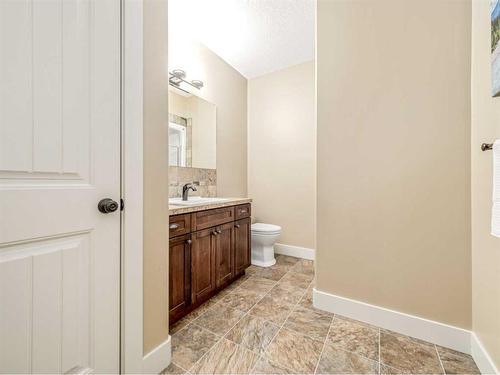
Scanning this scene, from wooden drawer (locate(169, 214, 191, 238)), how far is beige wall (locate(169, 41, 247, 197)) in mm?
1241

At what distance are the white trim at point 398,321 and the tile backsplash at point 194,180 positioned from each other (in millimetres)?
1567

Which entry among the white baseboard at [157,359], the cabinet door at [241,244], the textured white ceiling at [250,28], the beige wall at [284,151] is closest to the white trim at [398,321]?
the cabinet door at [241,244]

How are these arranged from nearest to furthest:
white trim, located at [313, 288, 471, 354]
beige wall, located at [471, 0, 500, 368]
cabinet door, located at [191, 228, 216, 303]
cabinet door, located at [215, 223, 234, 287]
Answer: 1. beige wall, located at [471, 0, 500, 368]
2. white trim, located at [313, 288, 471, 354]
3. cabinet door, located at [191, 228, 216, 303]
4. cabinet door, located at [215, 223, 234, 287]

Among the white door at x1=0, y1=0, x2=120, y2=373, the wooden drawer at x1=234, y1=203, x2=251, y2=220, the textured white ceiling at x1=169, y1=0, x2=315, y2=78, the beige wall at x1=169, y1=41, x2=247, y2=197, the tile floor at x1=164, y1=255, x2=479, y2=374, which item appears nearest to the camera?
the white door at x1=0, y1=0, x2=120, y2=373

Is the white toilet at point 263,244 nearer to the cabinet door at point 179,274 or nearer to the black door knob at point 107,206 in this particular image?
the cabinet door at point 179,274

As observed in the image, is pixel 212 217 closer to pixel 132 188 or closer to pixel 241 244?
pixel 241 244

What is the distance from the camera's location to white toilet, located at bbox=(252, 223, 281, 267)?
8.47ft

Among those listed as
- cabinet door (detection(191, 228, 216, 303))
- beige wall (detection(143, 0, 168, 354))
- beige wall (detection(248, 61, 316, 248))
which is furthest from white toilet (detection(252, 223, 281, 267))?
beige wall (detection(143, 0, 168, 354))

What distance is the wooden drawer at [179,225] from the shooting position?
1422 millimetres

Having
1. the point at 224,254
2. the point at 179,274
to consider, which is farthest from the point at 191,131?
the point at 179,274

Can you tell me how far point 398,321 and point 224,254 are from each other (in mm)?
1351

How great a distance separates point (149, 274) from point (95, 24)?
1.11 m

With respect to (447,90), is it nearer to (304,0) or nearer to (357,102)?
(357,102)

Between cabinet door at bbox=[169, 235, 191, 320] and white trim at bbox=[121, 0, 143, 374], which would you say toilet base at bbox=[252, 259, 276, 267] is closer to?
cabinet door at bbox=[169, 235, 191, 320]
